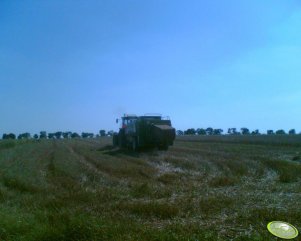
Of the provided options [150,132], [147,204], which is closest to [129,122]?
[150,132]

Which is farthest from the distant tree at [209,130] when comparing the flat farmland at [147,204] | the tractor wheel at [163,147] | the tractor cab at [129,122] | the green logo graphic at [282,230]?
the green logo graphic at [282,230]

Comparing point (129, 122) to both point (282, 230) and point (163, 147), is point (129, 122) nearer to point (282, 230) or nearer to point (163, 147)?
point (163, 147)

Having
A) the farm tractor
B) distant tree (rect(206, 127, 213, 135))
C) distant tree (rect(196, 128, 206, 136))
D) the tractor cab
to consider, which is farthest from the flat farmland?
distant tree (rect(206, 127, 213, 135))

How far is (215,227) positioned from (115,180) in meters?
5.97

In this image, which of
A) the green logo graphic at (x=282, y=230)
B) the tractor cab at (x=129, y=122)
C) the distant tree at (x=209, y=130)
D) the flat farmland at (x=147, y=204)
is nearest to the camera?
the green logo graphic at (x=282, y=230)

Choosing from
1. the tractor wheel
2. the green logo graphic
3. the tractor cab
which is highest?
the tractor cab

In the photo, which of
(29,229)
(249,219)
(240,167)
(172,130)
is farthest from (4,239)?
(172,130)

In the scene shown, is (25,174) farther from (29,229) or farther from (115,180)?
Result: (29,229)

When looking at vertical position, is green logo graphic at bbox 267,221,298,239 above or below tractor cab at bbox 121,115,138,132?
below

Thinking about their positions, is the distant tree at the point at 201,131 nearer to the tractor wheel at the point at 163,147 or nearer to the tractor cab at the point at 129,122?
the tractor cab at the point at 129,122

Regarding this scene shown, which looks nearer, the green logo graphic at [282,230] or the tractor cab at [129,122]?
the green logo graphic at [282,230]

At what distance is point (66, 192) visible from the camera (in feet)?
32.0

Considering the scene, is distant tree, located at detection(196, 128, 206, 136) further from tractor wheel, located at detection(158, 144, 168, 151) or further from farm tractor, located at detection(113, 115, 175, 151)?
tractor wheel, located at detection(158, 144, 168, 151)

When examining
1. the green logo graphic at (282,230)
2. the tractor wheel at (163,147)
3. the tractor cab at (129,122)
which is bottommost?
the green logo graphic at (282,230)
